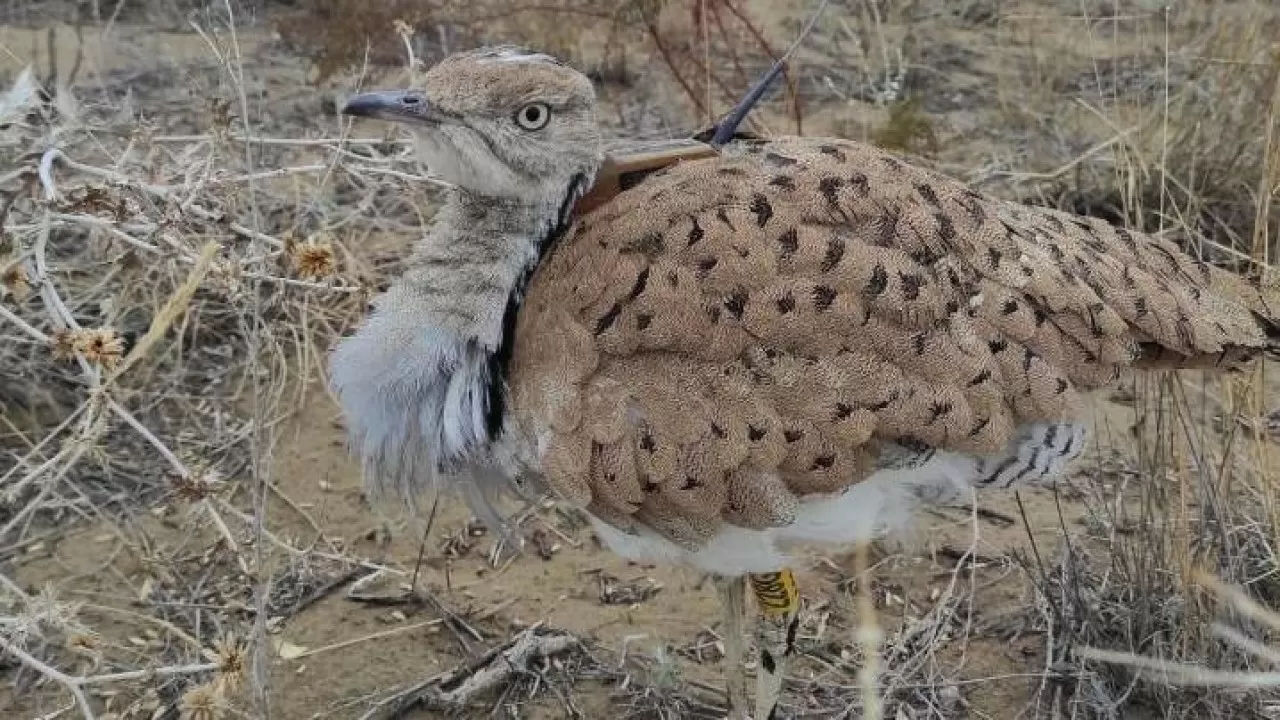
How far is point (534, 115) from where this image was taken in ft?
6.66

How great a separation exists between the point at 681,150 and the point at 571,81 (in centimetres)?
25

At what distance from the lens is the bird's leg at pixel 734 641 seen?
242 centimetres

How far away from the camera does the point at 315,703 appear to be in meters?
2.63

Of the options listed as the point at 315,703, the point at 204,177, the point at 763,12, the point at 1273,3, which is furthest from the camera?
the point at 763,12

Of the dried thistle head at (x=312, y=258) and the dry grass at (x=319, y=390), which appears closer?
the dried thistle head at (x=312, y=258)

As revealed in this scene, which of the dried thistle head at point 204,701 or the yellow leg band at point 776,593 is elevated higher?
the dried thistle head at point 204,701

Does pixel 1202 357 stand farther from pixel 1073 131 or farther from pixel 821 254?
pixel 1073 131

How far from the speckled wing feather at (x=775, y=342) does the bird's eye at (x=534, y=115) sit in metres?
0.17

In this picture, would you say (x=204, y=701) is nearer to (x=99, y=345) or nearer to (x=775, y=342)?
(x=99, y=345)

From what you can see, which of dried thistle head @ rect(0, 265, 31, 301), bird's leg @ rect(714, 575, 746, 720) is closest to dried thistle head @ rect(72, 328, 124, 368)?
dried thistle head @ rect(0, 265, 31, 301)

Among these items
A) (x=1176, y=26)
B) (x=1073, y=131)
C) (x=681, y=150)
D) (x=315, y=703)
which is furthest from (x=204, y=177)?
(x=1176, y=26)

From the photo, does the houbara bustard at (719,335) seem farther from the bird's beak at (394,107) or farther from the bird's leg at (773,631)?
the bird's leg at (773,631)

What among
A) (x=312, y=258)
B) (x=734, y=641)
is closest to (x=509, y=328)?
(x=312, y=258)

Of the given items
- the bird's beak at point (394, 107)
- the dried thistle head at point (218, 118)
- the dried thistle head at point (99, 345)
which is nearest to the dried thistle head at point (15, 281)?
the dried thistle head at point (99, 345)
